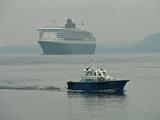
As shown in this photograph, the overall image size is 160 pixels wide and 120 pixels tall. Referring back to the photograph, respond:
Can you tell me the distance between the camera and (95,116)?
Answer: 143 ft

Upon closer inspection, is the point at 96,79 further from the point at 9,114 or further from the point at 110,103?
the point at 9,114

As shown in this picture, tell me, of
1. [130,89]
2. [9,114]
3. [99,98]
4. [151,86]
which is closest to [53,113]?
[9,114]

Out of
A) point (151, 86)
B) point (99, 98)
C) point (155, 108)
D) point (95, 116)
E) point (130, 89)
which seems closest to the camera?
point (95, 116)

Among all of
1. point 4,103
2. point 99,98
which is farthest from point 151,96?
point 4,103

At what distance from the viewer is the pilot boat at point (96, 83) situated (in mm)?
60188

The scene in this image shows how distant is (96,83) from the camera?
60094mm

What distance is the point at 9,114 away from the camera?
45156 mm

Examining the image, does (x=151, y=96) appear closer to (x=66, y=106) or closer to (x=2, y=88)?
(x=66, y=106)

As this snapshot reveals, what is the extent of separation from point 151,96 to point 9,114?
58.5 ft

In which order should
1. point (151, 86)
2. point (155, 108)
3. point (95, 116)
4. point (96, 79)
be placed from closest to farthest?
point (95, 116), point (155, 108), point (96, 79), point (151, 86)

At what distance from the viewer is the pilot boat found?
60.2 meters

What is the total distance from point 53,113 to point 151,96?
51.4ft

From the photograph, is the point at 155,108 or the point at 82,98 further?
the point at 82,98

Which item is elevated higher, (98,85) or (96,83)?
(96,83)
